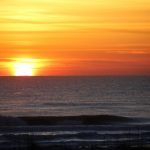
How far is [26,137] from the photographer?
98.7 feet

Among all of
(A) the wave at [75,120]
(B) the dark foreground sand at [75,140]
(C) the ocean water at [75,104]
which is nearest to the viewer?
(B) the dark foreground sand at [75,140]

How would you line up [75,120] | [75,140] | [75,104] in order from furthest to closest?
[75,104]
[75,120]
[75,140]

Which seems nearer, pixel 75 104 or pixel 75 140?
pixel 75 140

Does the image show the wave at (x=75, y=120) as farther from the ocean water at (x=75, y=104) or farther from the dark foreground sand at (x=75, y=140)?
the dark foreground sand at (x=75, y=140)

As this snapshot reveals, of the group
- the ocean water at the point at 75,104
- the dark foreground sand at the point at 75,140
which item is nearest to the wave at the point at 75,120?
the ocean water at the point at 75,104

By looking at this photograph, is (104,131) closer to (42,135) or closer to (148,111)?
(42,135)

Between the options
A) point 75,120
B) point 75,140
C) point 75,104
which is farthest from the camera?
point 75,104

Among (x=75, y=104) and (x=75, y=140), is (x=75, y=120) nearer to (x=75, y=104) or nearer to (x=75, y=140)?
(x=75, y=140)

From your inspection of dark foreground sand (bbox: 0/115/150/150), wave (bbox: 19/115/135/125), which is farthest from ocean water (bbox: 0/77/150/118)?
Answer: dark foreground sand (bbox: 0/115/150/150)

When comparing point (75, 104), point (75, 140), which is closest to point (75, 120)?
point (75, 140)

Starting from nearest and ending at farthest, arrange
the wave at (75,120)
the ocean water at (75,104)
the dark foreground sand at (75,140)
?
the dark foreground sand at (75,140)
the wave at (75,120)
the ocean water at (75,104)

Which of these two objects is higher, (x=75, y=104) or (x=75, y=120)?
(x=75, y=104)

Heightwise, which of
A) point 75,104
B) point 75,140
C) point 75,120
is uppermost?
point 75,104

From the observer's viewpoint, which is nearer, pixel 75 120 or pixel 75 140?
pixel 75 140
